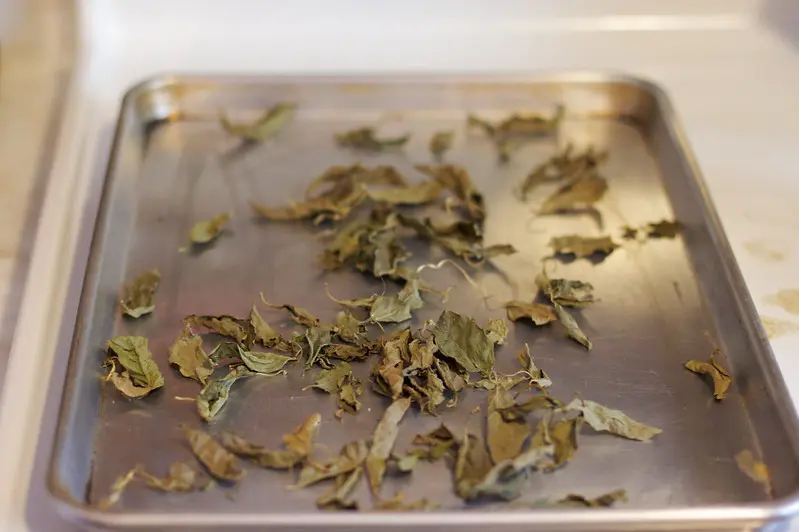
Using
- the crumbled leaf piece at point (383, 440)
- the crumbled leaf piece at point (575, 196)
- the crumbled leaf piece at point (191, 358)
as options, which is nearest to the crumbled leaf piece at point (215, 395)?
the crumbled leaf piece at point (191, 358)

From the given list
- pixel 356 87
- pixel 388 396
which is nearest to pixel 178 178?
pixel 356 87

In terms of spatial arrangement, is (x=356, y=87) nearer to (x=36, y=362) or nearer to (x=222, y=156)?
(x=222, y=156)

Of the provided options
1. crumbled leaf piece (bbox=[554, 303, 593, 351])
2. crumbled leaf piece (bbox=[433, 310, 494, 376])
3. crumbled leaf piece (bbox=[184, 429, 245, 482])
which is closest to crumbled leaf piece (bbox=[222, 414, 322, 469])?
crumbled leaf piece (bbox=[184, 429, 245, 482])

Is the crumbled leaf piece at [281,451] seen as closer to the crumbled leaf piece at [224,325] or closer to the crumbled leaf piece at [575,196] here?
the crumbled leaf piece at [224,325]

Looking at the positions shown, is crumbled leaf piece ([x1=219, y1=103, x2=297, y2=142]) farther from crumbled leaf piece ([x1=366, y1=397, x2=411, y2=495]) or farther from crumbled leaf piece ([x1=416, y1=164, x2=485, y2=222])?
crumbled leaf piece ([x1=366, y1=397, x2=411, y2=495])

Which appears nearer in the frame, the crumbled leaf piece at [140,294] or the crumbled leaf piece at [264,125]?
the crumbled leaf piece at [140,294]

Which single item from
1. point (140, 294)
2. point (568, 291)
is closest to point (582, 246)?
point (568, 291)

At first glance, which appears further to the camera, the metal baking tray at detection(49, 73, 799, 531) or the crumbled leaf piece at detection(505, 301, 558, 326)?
the crumbled leaf piece at detection(505, 301, 558, 326)
